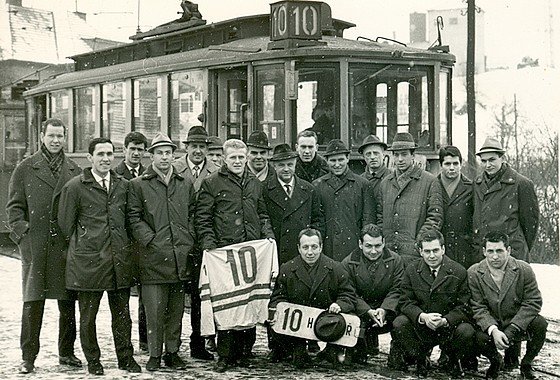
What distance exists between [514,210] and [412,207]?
3.01ft

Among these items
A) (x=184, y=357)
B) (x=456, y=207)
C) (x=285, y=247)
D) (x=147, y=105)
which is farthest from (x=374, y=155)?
(x=147, y=105)

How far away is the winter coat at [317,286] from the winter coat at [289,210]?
1.82ft

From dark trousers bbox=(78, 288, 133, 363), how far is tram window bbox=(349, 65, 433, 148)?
12.4 feet

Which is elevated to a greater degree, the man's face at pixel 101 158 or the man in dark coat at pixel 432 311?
the man's face at pixel 101 158

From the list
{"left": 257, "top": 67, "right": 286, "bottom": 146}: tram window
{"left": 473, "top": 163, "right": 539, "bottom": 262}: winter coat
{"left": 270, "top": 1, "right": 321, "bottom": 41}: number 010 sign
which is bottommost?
{"left": 473, "top": 163, "right": 539, "bottom": 262}: winter coat

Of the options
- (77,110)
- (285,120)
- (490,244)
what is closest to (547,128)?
(77,110)

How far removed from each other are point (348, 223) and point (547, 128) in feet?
64.7

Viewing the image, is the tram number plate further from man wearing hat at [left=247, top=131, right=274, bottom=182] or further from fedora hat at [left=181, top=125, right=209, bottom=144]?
Result: fedora hat at [left=181, top=125, right=209, bottom=144]

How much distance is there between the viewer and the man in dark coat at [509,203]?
773cm

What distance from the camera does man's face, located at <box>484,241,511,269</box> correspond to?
707 centimetres

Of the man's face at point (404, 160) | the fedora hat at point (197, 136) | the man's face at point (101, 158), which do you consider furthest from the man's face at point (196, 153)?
the man's face at point (404, 160)

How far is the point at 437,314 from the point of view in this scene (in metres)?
7.10

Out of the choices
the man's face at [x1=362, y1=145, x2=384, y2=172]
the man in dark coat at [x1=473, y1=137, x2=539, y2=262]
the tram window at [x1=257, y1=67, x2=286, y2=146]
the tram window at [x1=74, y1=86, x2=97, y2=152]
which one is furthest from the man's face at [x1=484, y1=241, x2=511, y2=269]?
the tram window at [x1=74, y1=86, x2=97, y2=152]

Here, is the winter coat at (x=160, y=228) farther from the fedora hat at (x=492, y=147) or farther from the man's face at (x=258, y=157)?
the fedora hat at (x=492, y=147)
